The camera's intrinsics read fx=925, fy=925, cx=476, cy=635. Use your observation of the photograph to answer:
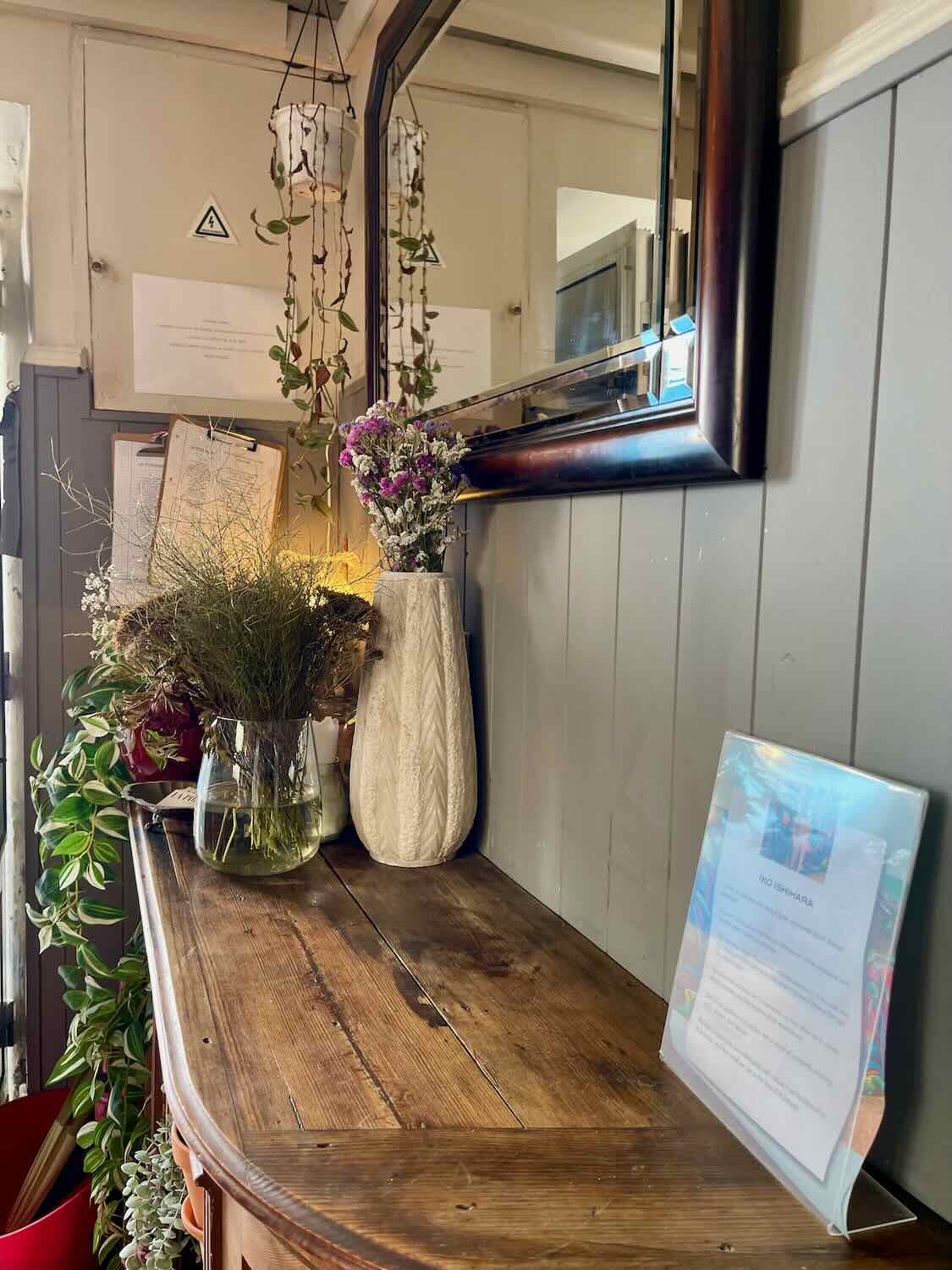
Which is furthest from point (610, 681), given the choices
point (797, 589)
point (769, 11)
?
point (769, 11)

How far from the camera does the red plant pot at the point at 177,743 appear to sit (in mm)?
1450

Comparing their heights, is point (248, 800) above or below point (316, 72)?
below

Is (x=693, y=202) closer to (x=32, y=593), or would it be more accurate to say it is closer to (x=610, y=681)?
(x=610, y=681)

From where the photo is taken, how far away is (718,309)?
73 centimetres

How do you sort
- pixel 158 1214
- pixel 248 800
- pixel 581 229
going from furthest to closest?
pixel 158 1214, pixel 248 800, pixel 581 229

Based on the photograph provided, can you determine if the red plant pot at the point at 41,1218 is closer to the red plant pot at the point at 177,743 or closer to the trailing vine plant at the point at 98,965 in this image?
the trailing vine plant at the point at 98,965

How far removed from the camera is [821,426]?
2.23 ft

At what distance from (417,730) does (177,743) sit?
472mm

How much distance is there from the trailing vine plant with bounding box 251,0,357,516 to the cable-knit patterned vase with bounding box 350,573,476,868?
0.62 metres

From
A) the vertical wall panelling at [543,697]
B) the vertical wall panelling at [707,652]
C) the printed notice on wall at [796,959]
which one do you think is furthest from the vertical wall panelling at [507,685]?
the printed notice on wall at [796,959]

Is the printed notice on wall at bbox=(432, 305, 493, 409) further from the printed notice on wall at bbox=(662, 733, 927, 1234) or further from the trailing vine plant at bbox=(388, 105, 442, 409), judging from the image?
the printed notice on wall at bbox=(662, 733, 927, 1234)

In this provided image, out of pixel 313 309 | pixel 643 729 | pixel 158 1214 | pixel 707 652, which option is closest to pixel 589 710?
pixel 643 729

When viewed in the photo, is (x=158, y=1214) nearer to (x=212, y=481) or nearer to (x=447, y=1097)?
(x=447, y=1097)

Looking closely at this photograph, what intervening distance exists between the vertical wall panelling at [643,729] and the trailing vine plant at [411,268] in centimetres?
61
